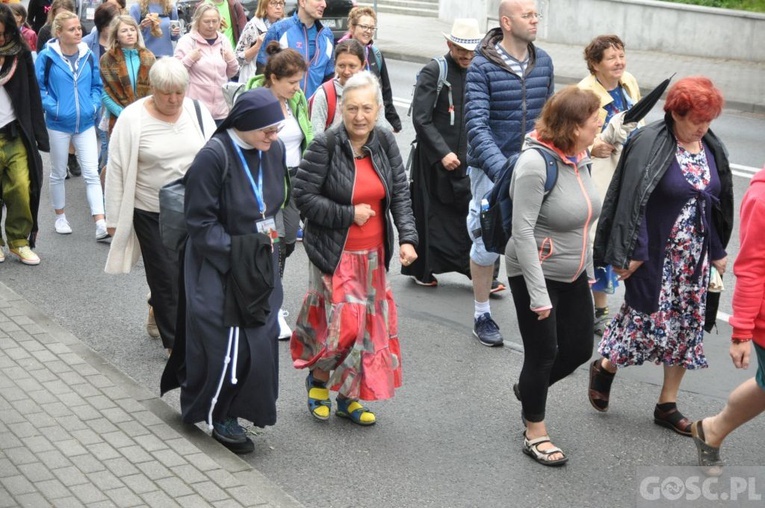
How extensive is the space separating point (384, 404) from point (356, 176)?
1.33 metres

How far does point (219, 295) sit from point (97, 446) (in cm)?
91

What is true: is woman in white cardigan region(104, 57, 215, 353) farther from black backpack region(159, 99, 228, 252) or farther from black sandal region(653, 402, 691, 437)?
black sandal region(653, 402, 691, 437)

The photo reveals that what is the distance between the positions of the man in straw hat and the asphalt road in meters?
0.31

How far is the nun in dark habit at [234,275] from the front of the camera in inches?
223

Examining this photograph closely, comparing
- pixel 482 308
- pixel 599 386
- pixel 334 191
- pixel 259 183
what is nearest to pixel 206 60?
pixel 482 308

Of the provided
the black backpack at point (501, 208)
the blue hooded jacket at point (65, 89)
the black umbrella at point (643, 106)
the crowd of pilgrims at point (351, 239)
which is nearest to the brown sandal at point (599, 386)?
the crowd of pilgrims at point (351, 239)

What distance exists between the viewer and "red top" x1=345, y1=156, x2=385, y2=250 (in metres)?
6.10

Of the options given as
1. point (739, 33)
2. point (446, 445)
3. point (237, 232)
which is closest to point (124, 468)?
point (237, 232)

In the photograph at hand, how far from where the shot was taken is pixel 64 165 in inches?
400

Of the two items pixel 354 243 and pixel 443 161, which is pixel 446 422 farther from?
pixel 443 161

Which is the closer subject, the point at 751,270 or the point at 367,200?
the point at 751,270

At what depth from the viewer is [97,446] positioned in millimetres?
5695

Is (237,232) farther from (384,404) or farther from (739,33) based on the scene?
(739,33)

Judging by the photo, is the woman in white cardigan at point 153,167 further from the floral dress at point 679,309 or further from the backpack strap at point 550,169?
the floral dress at point 679,309
